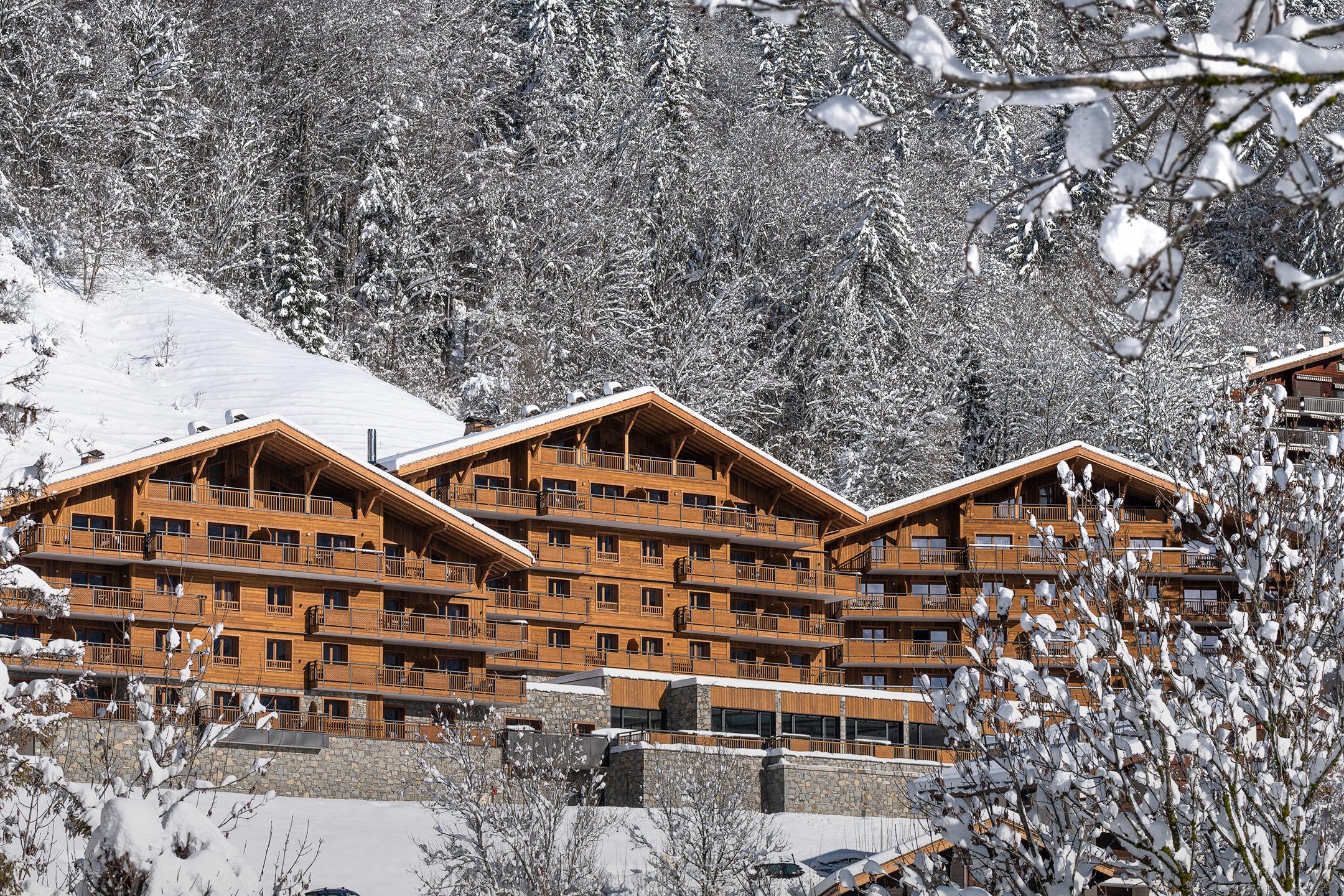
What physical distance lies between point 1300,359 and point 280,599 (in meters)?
40.7

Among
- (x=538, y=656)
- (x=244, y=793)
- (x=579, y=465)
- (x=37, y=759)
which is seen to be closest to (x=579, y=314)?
(x=579, y=465)

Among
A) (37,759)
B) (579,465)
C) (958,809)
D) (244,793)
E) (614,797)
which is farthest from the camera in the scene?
(579,465)

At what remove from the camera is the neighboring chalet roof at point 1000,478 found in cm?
4888

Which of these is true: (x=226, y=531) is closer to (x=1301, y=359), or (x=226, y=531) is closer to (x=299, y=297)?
(x=299, y=297)

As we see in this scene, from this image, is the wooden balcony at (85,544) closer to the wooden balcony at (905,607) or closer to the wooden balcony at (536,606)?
the wooden balcony at (536,606)

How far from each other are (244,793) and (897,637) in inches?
899

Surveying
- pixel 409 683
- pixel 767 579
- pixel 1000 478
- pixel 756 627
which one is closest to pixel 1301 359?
pixel 1000 478

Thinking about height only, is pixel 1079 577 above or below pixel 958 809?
above

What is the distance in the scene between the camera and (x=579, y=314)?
65500 mm

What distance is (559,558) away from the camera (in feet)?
151

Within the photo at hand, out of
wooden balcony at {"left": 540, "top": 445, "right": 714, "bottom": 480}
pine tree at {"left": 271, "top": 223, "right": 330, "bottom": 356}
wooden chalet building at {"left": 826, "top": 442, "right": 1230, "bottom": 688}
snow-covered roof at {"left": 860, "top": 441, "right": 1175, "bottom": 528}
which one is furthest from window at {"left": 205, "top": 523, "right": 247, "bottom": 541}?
pine tree at {"left": 271, "top": 223, "right": 330, "bottom": 356}

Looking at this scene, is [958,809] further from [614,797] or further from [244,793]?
[614,797]

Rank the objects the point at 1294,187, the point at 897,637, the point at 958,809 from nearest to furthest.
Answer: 1. the point at 1294,187
2. the point at 958,809
3. the point at 897,637

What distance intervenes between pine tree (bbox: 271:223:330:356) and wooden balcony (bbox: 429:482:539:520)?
1849cm
